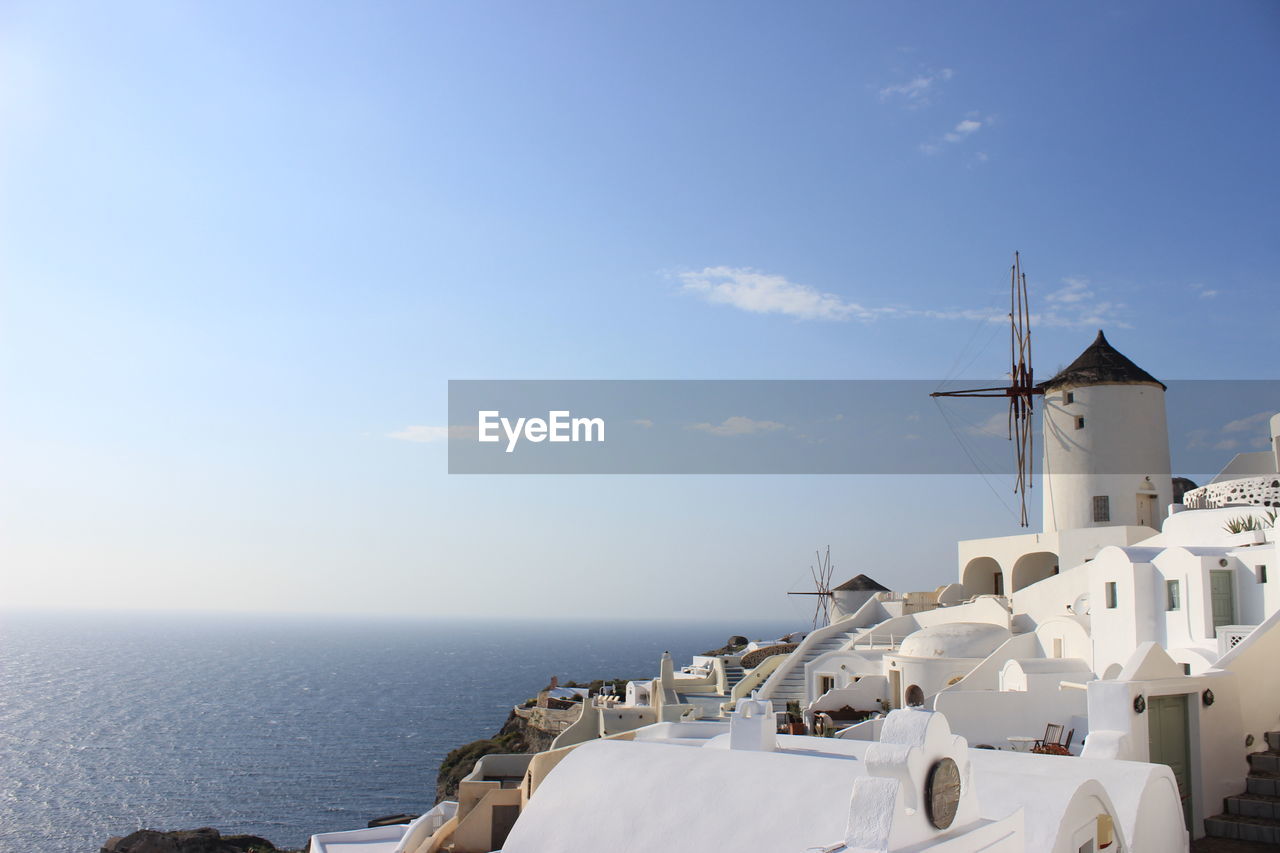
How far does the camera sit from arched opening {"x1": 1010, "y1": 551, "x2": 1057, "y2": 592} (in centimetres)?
2845

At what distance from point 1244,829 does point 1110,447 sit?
1980 cm

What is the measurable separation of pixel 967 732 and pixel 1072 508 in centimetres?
1542

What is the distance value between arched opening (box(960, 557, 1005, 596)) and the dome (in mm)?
7935

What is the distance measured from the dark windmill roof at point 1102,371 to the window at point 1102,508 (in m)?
3.31

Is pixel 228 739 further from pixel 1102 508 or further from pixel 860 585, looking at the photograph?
pixel 1102 508

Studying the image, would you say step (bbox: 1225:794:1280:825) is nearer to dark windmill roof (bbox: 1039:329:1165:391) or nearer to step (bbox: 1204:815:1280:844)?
step (bbox: 1204:815:1280:844)

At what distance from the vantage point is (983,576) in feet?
103

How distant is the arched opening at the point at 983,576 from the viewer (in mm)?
31234

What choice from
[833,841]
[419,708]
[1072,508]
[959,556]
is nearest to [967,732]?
[833,841]

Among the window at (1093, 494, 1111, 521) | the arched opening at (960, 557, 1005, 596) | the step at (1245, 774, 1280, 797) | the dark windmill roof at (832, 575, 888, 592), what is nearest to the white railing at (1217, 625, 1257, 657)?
the step at (1245, 774, 1280, 797)

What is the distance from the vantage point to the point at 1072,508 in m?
28.4

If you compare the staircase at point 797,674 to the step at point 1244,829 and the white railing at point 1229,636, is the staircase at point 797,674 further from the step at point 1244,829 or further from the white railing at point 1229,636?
the step at point 1244,829

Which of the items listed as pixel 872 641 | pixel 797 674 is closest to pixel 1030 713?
pixel 872 641

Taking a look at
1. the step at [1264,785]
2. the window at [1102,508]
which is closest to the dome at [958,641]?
the window at [1102,508]
